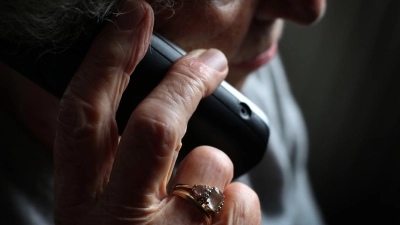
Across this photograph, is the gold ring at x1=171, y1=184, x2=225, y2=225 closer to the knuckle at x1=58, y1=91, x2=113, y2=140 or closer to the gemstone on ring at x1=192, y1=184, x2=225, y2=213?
the gemstone on ring at x1=192, y1=184, x2=225, y2=213

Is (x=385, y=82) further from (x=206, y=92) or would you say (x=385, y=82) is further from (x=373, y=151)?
(x=206, y=92)

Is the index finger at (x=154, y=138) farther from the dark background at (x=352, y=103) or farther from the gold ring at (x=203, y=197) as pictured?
the dark background at (x=352, y=103)

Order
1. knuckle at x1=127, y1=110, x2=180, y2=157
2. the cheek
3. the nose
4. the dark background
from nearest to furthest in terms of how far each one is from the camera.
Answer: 1. knuckle at x1=127, y1=110, x2=180, y2=157
2. the cheek
3. the nose
4. the dark background

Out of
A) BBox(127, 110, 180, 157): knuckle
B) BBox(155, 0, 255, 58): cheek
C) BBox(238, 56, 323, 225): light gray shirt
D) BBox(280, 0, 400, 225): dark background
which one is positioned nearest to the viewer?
BBox(127, 110, 180, 157): knuckle

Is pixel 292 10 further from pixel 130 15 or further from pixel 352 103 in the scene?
pixel 352 103

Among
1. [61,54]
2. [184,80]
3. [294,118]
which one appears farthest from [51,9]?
[294,118]

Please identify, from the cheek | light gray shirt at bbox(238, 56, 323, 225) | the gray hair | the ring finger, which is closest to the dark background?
light gray shirt at bbox(238, 56, 323, 225)
